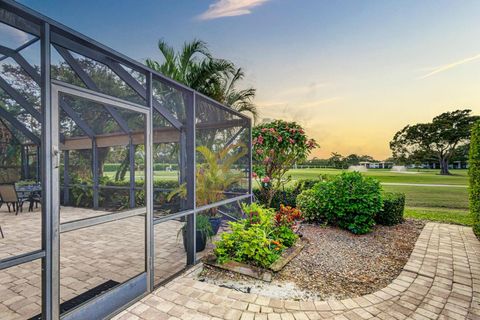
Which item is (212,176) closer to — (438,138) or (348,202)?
(348,202)

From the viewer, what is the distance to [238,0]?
17.4 ft

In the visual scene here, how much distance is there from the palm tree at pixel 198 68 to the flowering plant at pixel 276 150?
344cm

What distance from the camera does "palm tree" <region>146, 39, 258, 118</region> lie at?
852cm

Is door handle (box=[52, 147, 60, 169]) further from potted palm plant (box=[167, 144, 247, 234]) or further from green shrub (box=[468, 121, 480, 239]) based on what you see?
green shrub (box=[468, 121, 480, 239])

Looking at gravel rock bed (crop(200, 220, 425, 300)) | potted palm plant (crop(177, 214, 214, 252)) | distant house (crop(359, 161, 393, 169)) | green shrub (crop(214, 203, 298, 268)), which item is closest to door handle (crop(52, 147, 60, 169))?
gravel rock bed (crop(200, 220, 425, 300))

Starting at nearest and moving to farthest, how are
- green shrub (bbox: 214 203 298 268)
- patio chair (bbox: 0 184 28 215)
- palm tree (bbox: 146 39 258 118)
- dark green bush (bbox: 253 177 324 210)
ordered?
green shrub (bbox: 214 203 298 268), patio chair (bbox: 0 184 28 215), dark green bush (bbox: 253 177 324 210), palm tree (bbox: 146 39 258 118)

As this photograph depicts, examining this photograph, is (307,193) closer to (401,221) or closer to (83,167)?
(401,221)

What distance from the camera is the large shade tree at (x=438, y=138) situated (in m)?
26.5

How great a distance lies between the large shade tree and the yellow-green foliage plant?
32.0m

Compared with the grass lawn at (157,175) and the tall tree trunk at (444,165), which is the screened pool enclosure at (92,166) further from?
the tall tree trunk at (444,165)

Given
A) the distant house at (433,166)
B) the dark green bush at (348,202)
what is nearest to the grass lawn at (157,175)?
the dark green bush at (348,202)

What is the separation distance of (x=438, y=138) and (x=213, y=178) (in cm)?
3403

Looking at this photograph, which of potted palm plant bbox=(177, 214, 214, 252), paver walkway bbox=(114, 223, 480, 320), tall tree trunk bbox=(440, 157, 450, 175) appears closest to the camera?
paver walkway bbox=(114, 223, 480, 320)

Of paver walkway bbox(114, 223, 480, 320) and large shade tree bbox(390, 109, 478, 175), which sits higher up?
large shade tree bbox(390, 109, 478, 175)
